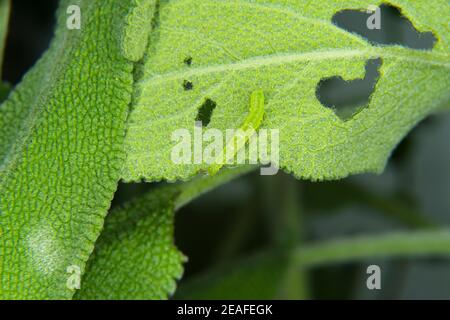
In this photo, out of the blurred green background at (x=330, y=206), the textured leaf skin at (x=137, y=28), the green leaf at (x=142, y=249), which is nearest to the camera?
the textured leaf skin at (x=137, y=28)

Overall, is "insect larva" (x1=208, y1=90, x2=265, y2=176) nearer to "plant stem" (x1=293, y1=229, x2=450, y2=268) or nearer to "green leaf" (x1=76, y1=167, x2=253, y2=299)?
"green leaf" (x1=76, y1=167, x2=253, y2=299)

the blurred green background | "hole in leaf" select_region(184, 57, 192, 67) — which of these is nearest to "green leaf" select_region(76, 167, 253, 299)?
"hole in leaf" select_region(184, 57, 192, 67)

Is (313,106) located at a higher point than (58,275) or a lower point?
higher

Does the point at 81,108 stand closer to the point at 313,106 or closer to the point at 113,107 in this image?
the point at 113,107

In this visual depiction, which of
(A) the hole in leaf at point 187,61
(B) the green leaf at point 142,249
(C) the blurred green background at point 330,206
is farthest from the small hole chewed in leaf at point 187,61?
(C) the blurred green background at point 330,206

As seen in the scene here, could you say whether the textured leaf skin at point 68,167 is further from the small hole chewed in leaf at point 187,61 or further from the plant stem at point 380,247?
the plant stem at point 380,247

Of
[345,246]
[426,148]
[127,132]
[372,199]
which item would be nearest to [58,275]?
[127,132]
